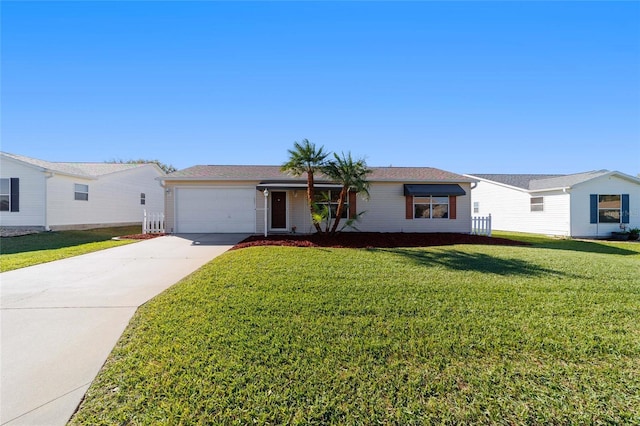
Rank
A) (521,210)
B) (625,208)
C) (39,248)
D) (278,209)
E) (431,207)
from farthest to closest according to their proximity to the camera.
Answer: (521,210)
(625,208)
(278,209)
(431,207)
(39,248)

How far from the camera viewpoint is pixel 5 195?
47.9ft

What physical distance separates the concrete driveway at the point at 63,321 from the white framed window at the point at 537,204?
20.3 metres

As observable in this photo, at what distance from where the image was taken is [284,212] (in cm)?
1470

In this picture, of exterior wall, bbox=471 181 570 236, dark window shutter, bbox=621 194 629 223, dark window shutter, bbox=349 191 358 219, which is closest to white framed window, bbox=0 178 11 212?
dark window shutter, bbox=349 191 358 219

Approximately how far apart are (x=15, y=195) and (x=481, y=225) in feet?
78.7

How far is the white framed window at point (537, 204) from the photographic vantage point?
59.6 feet

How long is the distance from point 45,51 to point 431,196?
16769 mm

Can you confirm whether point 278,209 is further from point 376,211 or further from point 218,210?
point 376,211

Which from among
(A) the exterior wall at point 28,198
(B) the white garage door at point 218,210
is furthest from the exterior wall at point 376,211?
(A) the exterior wall at point 28,198

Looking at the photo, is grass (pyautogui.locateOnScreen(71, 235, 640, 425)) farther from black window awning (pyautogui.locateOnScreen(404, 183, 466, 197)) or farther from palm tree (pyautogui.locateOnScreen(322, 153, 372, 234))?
black window awning (pyautogui.locateOnScreen(404, 183, 466, 197))

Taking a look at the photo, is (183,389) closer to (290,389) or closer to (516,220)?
(290,389)

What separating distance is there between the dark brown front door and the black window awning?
6.23 m

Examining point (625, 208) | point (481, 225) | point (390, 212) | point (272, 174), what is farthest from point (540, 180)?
point (272, 174)

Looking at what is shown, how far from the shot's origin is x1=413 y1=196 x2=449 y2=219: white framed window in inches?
573
